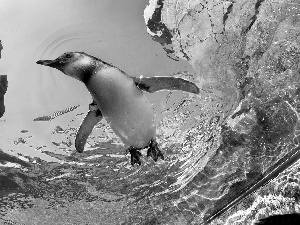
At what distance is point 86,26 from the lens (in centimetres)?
527

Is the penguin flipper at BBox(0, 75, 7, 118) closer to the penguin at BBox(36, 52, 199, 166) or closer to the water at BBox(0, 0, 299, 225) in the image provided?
the water at BBox(0, 0, 299, 225)

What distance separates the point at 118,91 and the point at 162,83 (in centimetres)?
49

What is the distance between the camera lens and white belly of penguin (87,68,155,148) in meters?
3.60

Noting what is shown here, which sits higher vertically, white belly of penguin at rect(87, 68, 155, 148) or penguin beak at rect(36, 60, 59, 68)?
penguin beak at rect(36, 60, 59, 68)

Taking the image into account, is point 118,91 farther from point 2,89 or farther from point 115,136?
point 2,89

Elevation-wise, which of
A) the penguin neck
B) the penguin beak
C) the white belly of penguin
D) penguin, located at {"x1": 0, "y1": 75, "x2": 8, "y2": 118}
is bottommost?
the white belly of penguin

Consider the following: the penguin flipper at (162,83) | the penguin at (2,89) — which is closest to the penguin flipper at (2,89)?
the penguin at (2,89)

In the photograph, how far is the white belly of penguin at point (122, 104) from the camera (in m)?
3.60

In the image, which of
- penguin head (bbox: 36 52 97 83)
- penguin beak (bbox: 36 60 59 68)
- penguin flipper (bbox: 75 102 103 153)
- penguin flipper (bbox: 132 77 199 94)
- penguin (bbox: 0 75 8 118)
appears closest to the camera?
penguin beak (bbox: 36 60 59 68)

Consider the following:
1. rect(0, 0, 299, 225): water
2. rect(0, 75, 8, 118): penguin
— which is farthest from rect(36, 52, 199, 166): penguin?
rect(0, 75, 8, 118): penguin

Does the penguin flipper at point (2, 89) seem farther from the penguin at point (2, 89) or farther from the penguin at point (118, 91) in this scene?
the penguin at point (118, 91)

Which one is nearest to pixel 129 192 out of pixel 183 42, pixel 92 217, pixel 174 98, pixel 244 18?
pixel 92 217

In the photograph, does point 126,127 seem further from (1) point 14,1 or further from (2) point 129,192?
(2) point 129,192

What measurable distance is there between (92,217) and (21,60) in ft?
12.8
